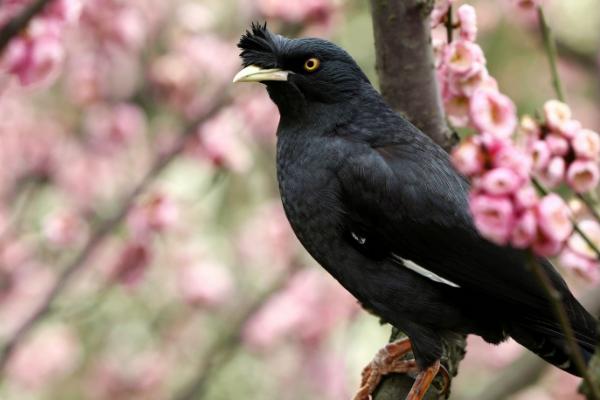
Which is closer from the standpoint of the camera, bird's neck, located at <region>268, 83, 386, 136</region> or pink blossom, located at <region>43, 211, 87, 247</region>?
bird's neck, located at <region>268, 83, 386, 136</region>

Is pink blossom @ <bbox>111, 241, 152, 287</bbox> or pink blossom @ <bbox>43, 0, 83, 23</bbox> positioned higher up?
pink blossom @ <bbox>111, 241, 152, 287</bbox>

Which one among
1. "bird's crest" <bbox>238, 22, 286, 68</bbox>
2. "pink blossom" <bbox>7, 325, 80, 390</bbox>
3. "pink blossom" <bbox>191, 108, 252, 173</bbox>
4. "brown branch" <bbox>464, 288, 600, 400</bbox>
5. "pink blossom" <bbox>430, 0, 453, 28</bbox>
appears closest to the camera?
"pink blossom" <bbox>430, 0, 453, 28</bbox>

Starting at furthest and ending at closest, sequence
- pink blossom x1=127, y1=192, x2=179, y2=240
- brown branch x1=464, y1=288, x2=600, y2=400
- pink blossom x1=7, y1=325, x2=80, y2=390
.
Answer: pink blossom x1=7, y1=325, x2=80, y2=390 < pink blossom x1=127, y1=192, x2=179, y2=240 < brown branch x1=464, y1=288, x2=600, y2=400

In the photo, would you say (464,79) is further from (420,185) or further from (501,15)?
(501,15)

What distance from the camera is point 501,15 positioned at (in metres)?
7.48

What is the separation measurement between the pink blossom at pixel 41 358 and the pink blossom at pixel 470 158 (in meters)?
5.12

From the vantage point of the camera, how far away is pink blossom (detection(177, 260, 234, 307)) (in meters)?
6.02

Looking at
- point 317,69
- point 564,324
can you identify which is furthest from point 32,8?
point 564,324

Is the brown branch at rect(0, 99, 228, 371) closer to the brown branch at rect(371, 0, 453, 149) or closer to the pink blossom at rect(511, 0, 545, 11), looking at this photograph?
the brown branch at rect(371, 0, 453, 149)

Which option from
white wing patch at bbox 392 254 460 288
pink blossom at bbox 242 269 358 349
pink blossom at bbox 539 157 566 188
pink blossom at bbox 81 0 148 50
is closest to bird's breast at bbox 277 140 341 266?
white wing patch at bbox 392 254 460 288

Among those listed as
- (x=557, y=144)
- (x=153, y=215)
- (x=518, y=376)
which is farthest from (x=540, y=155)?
(x=153, y=215)

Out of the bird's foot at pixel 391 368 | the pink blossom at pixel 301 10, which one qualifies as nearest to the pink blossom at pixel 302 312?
the pink blossom at pixel 301 10

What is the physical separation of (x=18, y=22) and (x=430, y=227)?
1315mm

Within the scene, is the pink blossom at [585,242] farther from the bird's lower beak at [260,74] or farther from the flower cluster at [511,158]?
the bird's lower beak at [260,74]
